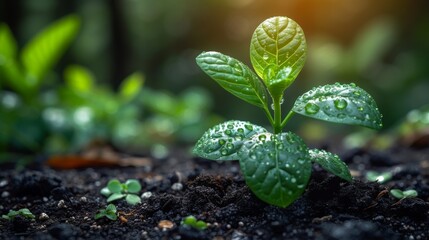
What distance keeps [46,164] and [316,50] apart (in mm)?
3941

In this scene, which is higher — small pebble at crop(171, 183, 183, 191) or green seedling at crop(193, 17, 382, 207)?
green seedling at crop(193, 17, 382, 207)

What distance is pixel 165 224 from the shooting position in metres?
1.58

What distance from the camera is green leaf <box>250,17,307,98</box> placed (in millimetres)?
1625

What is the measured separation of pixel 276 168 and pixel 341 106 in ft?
0.86

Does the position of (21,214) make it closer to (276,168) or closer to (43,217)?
(43,217)

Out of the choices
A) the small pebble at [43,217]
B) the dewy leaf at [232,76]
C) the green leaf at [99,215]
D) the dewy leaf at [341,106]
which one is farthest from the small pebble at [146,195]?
the dewy leaf at [341,106]

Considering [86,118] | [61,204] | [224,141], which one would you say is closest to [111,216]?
[61,204]

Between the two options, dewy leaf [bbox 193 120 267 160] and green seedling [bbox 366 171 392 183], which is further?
green seedling [bbox 366 171 392 183]

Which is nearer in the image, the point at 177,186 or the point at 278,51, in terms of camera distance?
the point at 278,51

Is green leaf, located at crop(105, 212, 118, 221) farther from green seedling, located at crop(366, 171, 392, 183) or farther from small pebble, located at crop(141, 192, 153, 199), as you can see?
green seedling, located at crop(366, 171, 392, 183)

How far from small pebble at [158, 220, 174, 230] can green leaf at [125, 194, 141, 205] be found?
238mm

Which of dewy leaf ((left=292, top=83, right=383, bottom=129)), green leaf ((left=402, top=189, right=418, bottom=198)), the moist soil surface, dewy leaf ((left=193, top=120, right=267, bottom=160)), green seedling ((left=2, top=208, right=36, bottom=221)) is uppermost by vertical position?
dewy leaf ((left=292, top=83, right=383, bottom=129))

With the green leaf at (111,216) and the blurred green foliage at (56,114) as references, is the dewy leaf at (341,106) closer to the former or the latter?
the green leaf at (111,216)

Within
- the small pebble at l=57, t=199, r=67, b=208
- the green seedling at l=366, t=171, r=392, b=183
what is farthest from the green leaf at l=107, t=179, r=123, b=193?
the green seedling at l=366, t=171, r=392, b=183
